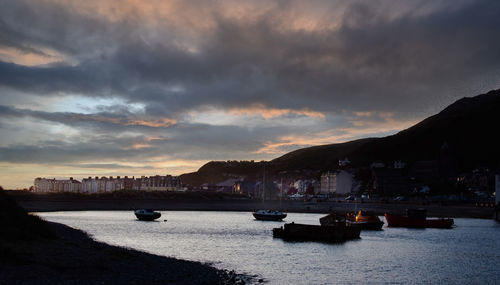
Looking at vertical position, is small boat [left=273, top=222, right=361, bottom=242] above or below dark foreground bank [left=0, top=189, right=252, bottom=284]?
below

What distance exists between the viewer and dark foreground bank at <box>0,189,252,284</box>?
2394 cm

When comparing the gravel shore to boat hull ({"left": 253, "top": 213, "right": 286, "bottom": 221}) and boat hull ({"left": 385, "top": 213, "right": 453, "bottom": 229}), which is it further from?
boat hull ({"left": 253, "top": 213, "right": 286, "bottom": 221})

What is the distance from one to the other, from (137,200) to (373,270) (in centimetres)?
14725

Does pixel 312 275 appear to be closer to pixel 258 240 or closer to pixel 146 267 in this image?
pixel 146 267

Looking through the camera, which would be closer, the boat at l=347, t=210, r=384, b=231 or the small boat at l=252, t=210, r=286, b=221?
the boat at l=347, t=210, r=384, b=231

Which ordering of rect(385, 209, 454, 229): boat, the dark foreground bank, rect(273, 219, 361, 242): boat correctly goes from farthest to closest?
rect(385, 209, 454, 229): boat < rect(273, 219, 361, 242): boat < the dark foreground bank

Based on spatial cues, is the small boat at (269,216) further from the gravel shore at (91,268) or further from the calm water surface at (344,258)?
the gravel shore at (91,268)

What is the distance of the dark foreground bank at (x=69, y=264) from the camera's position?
78.5ft

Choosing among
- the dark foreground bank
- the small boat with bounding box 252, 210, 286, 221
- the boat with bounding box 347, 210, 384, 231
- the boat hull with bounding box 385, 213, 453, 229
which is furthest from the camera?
the small boat with bounding box 252, 210, 286, 221

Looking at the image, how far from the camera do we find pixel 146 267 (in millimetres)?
30531

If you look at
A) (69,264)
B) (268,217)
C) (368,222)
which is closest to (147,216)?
(268,217)

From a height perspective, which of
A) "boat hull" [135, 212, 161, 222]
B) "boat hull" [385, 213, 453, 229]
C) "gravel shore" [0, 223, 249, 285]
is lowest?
"boat hull" [385, 213, 453, 229]

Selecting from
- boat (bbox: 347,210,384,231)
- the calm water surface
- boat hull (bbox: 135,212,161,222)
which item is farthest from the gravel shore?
boat hull (bbox: 135,212,161,222)

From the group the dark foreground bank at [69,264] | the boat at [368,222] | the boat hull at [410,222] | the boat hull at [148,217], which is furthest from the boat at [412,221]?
the dark foreground bank at [69,264]
